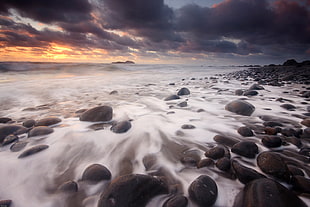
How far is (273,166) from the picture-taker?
1.21 m

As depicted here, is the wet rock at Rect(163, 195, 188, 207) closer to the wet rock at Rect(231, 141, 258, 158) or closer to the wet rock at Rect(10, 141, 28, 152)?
the wet rock at Rect(231, 141, 258, 158)

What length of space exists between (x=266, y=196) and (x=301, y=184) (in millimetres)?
411

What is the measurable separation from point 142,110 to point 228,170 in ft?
7.05

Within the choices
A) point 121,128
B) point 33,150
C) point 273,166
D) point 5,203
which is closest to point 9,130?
point 33,150

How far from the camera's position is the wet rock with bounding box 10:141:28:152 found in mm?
1673

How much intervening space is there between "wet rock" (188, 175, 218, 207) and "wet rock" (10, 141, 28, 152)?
1947mm

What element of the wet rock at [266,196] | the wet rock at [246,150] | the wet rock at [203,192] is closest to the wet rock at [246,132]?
the wet rock at [246,150]

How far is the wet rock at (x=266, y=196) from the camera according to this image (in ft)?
2.93

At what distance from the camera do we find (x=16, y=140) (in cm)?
185

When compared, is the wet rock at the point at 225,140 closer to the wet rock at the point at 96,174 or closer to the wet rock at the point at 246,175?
the wet rock at the point at 246,175

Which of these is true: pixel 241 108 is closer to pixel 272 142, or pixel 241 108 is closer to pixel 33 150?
pixel 272 142

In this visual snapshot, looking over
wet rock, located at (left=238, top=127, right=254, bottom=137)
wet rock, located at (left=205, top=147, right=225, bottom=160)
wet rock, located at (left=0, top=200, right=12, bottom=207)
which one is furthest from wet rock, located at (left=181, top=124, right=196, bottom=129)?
wet rock, located at (left=0, top=200, right=12, bottom=207)

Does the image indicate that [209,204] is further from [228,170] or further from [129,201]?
[129,201]

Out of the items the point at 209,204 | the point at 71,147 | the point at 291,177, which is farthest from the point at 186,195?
the point at 71,147
